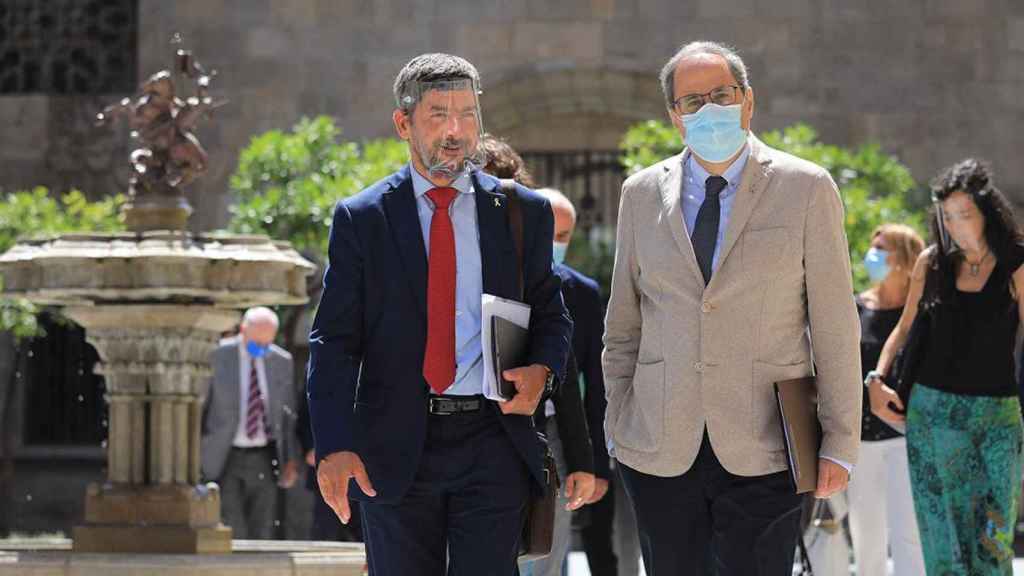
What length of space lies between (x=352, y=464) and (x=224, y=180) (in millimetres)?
16242

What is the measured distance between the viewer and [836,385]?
533 cm

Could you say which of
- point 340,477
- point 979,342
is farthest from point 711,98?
point 979,342

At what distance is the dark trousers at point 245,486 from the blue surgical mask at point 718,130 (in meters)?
8.17

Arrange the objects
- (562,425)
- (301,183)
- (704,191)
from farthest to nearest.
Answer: (301,183), (562,425), (704,191)

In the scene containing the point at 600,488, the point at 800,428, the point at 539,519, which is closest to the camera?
the point at 539,519

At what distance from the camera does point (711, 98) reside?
215 inches

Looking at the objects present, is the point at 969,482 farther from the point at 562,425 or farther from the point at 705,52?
the point at 705,52

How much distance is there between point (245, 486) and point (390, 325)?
8.39 m

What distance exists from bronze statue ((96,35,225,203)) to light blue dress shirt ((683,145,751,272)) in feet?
17.9

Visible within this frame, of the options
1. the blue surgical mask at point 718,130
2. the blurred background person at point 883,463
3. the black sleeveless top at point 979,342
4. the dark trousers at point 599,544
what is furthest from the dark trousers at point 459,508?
the blurred background person at point 883,463

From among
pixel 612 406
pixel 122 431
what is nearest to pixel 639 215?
pixel 612 406

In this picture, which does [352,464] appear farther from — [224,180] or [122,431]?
[224,180]

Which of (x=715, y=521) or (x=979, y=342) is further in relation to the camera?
(x=979, y=342)

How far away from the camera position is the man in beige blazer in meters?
5.27
